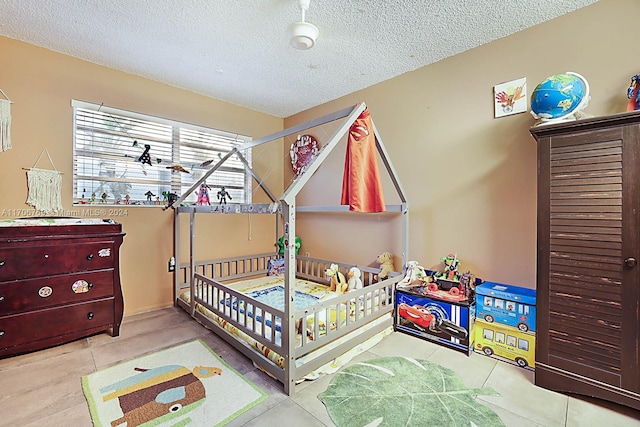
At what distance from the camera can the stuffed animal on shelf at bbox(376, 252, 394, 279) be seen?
2.91m

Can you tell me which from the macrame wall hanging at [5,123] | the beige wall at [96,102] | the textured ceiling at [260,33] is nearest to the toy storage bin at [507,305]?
the textured ceiling at [260,33]

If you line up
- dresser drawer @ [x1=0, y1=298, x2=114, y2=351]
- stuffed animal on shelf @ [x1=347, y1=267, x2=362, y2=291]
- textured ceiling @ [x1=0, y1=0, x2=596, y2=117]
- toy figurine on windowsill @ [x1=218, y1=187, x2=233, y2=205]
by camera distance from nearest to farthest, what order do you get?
textured ceiling @ [x1=0, y1=0, x2=596, y2=117], dresser drawer @ [x1=0, y1=298, x2=114, y2=351], stuffed animal on shelf @ [x1=347, y1=267, x2=362, y2=291], toy figurine on windowsill @ [x1=218, y1=187, x2=233, y2=205]

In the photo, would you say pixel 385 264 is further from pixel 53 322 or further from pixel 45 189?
pixel 45 189

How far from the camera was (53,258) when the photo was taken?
2217 millimetres

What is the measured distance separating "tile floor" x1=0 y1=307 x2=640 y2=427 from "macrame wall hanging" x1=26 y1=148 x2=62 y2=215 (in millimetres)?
1212

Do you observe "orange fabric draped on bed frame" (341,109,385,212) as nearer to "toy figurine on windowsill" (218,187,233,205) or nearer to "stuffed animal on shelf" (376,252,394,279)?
"stuffed animal on shelf" (376,252,394,279)

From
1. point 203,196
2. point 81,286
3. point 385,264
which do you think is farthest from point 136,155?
point 385,264

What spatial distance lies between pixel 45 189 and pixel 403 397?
3319mm

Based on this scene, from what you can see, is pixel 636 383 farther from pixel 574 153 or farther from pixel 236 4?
pixel 236 4

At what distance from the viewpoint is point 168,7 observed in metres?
1.93

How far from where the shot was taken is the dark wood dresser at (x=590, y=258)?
152 centimetres

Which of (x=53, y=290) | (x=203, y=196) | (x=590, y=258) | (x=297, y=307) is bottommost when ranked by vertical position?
(x=297, y=307)

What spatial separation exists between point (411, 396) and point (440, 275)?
117 centimetres

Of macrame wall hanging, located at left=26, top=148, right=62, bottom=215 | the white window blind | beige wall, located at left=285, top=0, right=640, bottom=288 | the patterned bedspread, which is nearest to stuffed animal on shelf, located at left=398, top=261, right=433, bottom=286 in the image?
beige wall, located at left=285, top=0, right=640, bottom=288
